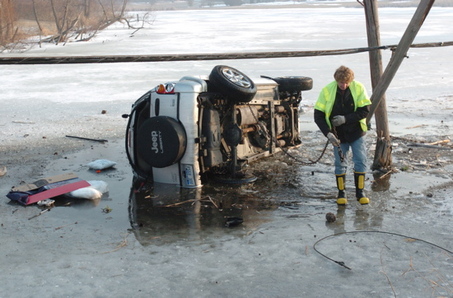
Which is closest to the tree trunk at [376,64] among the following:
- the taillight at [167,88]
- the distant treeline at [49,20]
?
the taillight at [167,88]

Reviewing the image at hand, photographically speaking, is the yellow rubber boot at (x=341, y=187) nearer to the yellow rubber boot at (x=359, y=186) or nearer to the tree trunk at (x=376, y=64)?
the yellow rubber boot at (x=359, y=186)

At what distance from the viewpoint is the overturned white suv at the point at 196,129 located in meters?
7.20

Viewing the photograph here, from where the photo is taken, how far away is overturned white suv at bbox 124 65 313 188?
23.6ft

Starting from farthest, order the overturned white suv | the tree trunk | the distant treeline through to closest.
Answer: the distant treeline, the tree trunk, the overturned white suv

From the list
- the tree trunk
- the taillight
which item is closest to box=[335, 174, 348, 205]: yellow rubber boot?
the tree trunk

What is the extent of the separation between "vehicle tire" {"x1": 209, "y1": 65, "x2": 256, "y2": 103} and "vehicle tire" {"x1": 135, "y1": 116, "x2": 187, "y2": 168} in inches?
26.2

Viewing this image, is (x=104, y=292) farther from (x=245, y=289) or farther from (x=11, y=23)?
(x=11, y=23)

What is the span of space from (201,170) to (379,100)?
2610 mm

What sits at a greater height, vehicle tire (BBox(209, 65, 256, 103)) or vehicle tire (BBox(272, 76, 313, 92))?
vehicle tire (BBox(209, 65, 256, 103))

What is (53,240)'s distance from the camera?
19.0 feet

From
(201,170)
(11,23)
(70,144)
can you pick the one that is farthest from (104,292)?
(11,23)

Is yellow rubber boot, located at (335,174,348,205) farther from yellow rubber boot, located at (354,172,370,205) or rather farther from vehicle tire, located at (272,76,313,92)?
vehicle tire, located at (272,76,313,92)

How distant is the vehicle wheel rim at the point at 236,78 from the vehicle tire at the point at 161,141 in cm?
84

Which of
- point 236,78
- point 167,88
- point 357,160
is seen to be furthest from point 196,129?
point 357,160
